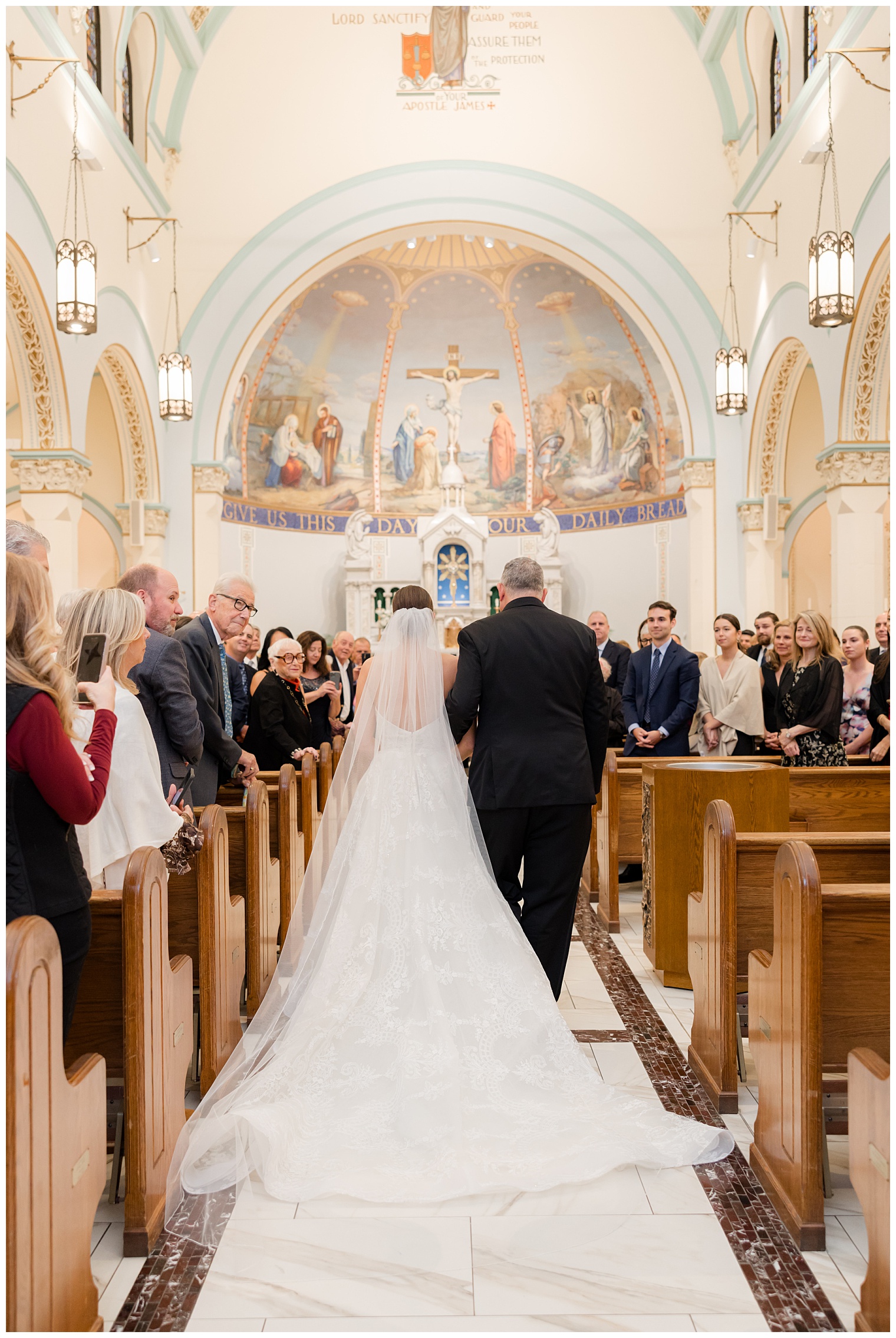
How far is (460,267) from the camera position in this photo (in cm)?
1614

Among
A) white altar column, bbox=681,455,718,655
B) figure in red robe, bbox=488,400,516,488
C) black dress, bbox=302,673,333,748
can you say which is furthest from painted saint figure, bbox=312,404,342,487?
black dress, bbox=302,673,333,748

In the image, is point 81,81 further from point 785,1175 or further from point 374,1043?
point 785,1175

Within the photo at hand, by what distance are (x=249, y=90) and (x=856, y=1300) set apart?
14423mm

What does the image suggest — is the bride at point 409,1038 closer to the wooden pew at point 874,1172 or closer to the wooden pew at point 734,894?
the wooden pew at point 734,894

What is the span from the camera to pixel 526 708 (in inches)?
148

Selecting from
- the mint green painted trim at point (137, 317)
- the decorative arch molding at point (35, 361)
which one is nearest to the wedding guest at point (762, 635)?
the decorative arch molding at point (35, 361)

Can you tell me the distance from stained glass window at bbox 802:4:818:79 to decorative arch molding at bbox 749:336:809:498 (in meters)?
2.68

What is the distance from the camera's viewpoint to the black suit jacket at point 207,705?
4.39 metres

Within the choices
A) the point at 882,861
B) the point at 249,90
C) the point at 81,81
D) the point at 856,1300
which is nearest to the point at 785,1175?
the point at 856,1300

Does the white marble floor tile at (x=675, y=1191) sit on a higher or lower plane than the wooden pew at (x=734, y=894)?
lower

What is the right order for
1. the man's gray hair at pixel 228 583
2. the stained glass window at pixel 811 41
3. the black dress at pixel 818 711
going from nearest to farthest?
1. the man's gray hair at pixel 228 583
2. the black dress at pixel 818 711
3. the stained glass window at pixel 811 41

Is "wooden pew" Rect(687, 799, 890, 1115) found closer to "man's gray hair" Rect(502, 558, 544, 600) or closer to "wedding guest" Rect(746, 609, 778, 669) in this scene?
"man's gray hair" Rect(502, 558, 544, 600)

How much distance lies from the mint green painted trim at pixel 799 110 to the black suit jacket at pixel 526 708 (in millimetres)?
7470

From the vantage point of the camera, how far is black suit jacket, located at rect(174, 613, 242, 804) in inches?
173
